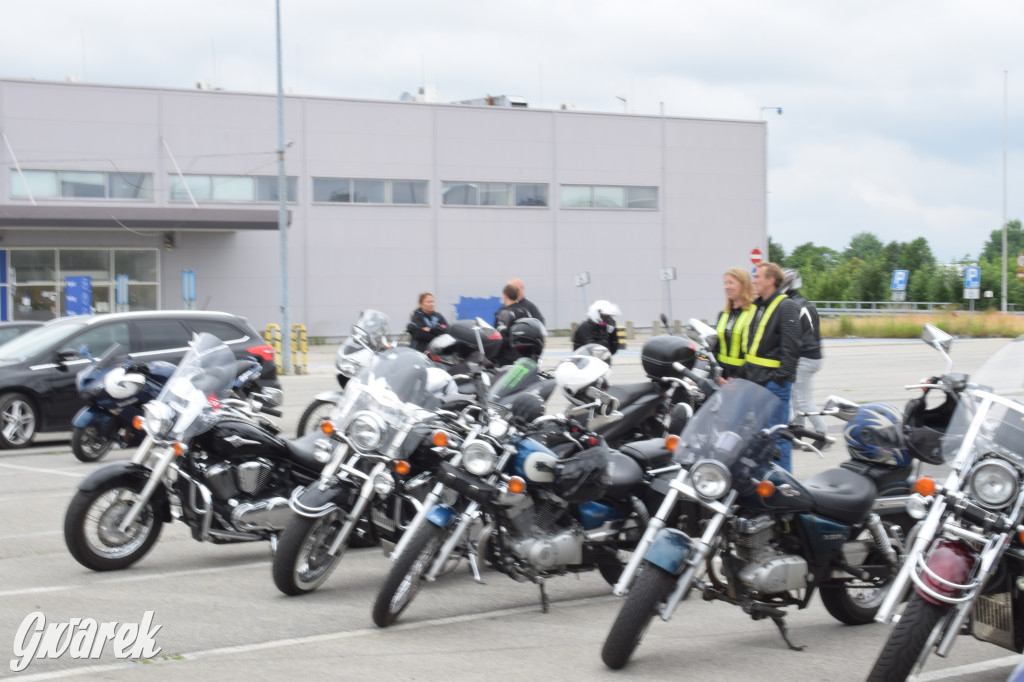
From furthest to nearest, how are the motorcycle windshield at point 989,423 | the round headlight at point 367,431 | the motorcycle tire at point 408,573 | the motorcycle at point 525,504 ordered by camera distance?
the round headlight at point 367,431 → the motorcycle at point 525,504 → the motorcycle tire at point 408,573 → the motorcycle windshield at point 989,423

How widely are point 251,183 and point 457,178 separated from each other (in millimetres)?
7931

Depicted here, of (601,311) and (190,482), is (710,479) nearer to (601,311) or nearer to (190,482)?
(190,482)

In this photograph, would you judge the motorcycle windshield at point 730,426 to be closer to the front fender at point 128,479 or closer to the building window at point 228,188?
the front fender at point 128,479

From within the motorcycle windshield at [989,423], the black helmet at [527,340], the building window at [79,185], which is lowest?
the motorcycle windshield at [989,423]

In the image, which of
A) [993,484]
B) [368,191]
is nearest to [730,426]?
[993,484]

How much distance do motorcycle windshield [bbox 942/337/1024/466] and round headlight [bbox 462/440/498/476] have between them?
7.26ft

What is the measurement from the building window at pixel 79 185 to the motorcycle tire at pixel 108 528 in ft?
106

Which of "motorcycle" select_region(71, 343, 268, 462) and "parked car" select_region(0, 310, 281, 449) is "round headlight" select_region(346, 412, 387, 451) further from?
"parked car" select_region(0, 310, 281, 449)

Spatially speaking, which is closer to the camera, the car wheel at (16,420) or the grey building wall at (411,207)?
the car wheel at (16,420)

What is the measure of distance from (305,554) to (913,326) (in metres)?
39.1

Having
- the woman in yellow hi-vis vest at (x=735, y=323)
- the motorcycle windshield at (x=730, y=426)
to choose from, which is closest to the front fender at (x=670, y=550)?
the motorcycle windshield at (x=730, y=426)

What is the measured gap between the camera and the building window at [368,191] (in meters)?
40.4

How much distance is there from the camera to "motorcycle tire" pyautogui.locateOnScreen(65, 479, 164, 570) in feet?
22.3

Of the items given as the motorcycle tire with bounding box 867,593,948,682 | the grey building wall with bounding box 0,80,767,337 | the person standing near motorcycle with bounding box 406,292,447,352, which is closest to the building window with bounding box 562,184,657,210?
the grey building wall with bounding box 0,80,767,337
